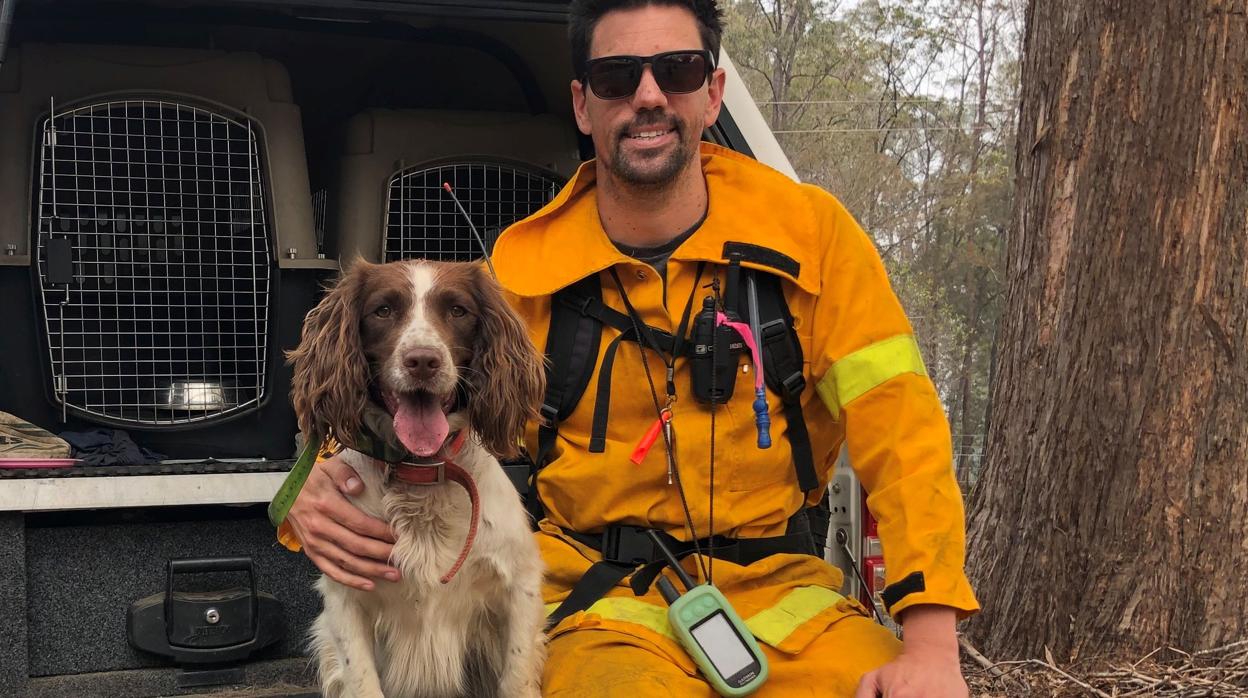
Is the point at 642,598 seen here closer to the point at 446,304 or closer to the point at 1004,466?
the point at 446,304

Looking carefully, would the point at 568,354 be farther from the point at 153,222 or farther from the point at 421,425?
the point at 153,222

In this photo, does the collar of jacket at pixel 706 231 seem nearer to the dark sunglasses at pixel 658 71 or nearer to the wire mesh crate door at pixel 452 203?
the dark sunglasses at pixel 658 71

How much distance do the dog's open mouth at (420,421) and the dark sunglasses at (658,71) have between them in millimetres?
800

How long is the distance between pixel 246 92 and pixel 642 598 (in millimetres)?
1822

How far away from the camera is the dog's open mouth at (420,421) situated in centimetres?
221

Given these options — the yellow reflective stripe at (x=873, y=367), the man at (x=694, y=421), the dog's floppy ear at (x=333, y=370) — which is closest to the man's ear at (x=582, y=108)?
the man at (x=694, y=421)

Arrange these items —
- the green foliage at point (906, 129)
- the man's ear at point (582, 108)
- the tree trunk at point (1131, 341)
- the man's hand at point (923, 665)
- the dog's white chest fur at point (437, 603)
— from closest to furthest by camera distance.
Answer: the man's hand at point (923, 665) < the dog's white chest fur at point (437, 603) < the man's ear at point (582, 108) < the tree trunk at point (1131, 341) < the green foliage at point (906, 129)

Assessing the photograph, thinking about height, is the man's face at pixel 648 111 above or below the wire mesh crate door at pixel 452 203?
above

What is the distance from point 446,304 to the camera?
2395 mm

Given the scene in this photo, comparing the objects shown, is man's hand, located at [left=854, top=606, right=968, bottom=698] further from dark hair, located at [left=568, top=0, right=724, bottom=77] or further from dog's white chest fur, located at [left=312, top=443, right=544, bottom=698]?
dark hair, located at [left=568, top=0, right=724, bottom=77]

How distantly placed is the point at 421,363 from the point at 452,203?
1.40 meters

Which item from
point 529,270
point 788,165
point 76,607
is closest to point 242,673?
point 76,607

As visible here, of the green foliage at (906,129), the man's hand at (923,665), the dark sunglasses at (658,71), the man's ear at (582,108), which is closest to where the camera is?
the man's hand at (923,665)

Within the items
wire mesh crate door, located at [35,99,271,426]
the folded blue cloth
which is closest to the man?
the folded blue cloth
